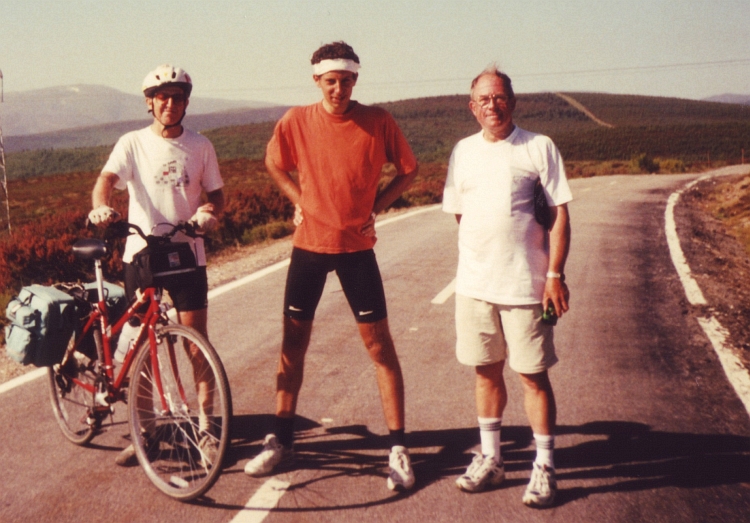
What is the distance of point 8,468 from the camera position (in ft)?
13.8

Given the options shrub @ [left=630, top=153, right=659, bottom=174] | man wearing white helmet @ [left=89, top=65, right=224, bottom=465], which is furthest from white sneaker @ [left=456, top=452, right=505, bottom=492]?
shrub @ [left=630, top=153, right=659, bottom=174]

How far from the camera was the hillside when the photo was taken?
105 m

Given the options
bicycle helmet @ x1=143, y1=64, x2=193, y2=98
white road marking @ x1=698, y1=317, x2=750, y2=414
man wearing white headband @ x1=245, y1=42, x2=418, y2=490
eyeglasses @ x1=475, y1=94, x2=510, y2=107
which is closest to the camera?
eyeglasses @ x1=475, y1=94, x2=510, y2=107

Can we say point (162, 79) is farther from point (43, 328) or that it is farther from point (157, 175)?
point (43, 328)

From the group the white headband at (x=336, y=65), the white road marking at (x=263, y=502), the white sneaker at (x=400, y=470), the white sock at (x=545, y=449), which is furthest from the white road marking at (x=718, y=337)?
the white headband at (x=336, y=65)

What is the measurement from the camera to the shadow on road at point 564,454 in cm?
404

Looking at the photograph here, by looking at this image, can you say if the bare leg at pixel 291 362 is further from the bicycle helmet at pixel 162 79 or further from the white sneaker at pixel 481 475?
the bicycle helmet at pixel 162 79

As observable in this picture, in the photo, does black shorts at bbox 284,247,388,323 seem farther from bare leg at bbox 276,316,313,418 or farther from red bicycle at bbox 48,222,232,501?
red bicycle at bbox 48,222,232,501

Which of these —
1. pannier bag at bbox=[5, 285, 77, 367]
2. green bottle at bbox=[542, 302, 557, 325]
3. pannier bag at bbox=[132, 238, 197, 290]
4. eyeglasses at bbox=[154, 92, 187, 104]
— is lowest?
pannier bag at bbox=[5, 285, 77, 367]

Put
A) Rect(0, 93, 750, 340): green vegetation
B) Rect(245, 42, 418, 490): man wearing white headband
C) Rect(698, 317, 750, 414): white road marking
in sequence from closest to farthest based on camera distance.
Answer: Rect(245, 42, 418, 490): man wearing white headband, Rect(698, 317, 750, 414): white road marking, Rect(0, 93, 750, 340): green vegetation

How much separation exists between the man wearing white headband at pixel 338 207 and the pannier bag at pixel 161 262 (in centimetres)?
56

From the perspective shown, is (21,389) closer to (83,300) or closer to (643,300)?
(83,300)

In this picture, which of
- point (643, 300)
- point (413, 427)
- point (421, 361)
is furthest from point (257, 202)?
point (413, 427)

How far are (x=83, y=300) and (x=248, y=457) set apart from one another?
1.30 metres
